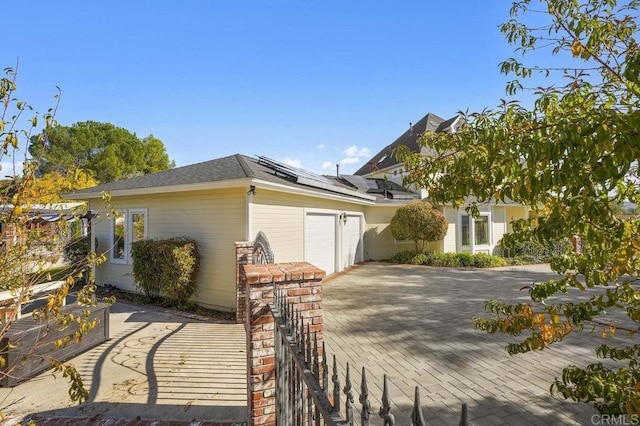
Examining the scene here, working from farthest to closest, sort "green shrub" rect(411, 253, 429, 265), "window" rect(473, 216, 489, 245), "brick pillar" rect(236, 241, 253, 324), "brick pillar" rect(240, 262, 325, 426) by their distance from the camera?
"window" rect(473, 216, 489, 245) → "green shrub" rect(411, 253, 429, 265) → "brick pillar" rect(236, 241, 253, 324) → "brick pillar" rect(240, 262, 325, 426)

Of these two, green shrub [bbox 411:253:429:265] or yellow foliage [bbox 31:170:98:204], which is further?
green shrub [bbox 411:253:429:265]

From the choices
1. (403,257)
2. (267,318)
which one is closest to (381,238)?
(403,257)

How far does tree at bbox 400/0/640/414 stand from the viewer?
1172 mm

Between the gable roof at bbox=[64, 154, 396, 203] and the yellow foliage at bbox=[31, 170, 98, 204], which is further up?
the gable roof at bbox=[64, 154, 396, 203]

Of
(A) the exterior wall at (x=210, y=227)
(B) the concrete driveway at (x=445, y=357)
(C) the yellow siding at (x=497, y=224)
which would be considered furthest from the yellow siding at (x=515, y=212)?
(A) the exterior wall at (x=210, y=227)

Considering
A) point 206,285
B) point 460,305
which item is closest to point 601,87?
point 460,305

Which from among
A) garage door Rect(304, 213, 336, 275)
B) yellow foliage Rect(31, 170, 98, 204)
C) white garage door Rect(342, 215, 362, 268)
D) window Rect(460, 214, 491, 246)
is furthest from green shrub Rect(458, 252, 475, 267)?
yellow foliage Rect(31, 170, 98, 204)

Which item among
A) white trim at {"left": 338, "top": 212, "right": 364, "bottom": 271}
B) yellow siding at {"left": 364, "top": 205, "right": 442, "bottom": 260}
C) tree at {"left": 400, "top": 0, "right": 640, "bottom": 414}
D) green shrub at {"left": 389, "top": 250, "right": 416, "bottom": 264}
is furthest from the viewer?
yellow siding at {"left": 364, "top": 205, "right": 442, "bottom": 260}

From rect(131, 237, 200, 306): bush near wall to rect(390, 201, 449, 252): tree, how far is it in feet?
34.1

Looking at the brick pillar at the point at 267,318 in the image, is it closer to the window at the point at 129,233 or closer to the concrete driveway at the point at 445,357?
the concrete driveway at the point at 445,357

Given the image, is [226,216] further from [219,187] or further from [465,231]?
[465,231]

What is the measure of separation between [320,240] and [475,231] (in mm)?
10200

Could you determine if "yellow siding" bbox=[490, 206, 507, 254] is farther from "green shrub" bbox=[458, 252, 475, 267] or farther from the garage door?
the garage door

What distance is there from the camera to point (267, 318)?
2734mm
